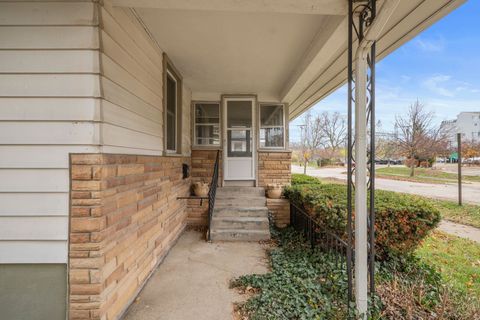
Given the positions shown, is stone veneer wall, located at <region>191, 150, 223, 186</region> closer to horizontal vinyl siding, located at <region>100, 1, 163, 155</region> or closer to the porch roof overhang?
the porch roof overhang

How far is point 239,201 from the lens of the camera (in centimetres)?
503

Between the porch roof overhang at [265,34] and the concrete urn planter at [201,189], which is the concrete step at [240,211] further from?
the porch roof overhang at [265,34]

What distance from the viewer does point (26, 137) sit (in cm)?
184

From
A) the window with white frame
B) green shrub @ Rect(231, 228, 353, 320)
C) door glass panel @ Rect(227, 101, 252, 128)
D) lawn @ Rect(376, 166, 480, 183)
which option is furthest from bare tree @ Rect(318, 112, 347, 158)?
green shrub @ Rect(231, 228, 353, 320)

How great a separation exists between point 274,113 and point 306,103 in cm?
118

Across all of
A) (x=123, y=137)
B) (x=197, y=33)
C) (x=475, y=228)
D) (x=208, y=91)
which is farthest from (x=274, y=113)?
(x=475, y=228)

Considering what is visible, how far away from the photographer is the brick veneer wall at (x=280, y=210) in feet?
16.9

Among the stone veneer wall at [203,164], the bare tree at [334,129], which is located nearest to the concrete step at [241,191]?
the stone veneer wall at [203,164]

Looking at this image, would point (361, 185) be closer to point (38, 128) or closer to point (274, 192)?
point (38, 128)

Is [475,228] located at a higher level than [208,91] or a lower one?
lower

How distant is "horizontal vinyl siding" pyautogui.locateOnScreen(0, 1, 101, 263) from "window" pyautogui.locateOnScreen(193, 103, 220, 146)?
3.83 meters

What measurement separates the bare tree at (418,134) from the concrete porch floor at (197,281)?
718 inches

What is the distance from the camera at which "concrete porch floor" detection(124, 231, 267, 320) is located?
2.27 metres

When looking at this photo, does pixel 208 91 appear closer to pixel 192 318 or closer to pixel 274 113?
pixel 274 113
